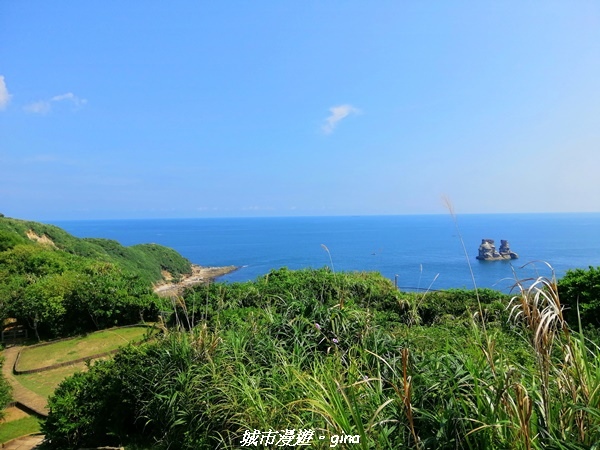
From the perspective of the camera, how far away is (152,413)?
Answer: 3.99m

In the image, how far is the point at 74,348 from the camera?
36.3 feet

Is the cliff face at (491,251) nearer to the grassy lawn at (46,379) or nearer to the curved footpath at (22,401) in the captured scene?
the grassy lawn at (46,379)

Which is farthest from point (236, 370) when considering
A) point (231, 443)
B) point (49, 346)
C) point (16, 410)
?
point (49, 346)

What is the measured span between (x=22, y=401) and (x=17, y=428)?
4.63 feet

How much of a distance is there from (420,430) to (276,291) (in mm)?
7147

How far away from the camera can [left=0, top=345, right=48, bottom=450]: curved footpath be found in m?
5.47

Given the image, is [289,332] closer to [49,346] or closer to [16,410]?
[16,410]

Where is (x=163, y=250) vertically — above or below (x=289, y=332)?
below

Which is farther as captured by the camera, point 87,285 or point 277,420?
point 87,285

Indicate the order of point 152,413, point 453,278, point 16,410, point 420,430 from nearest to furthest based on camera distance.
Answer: point 420,430, point 152,413, point 16,410, point 453,278

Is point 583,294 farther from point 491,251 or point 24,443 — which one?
point 491,251

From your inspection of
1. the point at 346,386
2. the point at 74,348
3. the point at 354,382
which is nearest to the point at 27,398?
the point at 74,348

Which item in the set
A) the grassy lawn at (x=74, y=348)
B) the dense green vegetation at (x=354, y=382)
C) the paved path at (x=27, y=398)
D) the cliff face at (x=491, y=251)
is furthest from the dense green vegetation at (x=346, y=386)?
the cliff face at (x=491, y=251)

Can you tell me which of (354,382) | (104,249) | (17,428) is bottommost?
(17,428)
